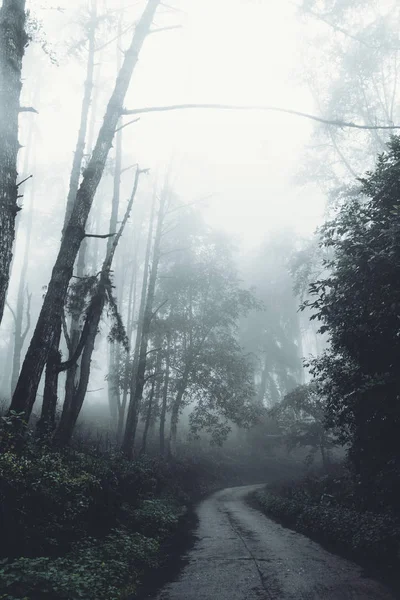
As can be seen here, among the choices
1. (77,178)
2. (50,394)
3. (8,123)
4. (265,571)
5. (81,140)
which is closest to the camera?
(8,123)

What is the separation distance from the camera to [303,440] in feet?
70.2

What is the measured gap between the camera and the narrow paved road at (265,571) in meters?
5.62

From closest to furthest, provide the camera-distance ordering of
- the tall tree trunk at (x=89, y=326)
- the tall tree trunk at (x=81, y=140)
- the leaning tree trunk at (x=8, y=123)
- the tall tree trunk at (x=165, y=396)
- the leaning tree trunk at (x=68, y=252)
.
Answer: the leaning tree trunk at (x=8, y=123)
the leaning tree trunk at (x=68, y=252)
the tall tree trunk at (x=89, y=326)
the tall tree trunk at (x=81, y=140)
the tall tree trunk at (x=165, y=396)

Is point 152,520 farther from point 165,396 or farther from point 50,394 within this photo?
point 165,396

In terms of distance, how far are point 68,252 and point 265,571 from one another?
21.1ft

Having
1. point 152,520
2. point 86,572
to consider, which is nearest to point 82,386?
point 152,520

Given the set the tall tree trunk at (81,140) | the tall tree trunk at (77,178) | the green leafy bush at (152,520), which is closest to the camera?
the green leafy bush at (152,520)

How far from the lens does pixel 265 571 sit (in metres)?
6.68

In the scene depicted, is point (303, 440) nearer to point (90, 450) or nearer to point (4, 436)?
point (90, 450)

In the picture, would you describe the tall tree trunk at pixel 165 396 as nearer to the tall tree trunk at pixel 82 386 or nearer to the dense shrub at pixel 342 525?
the dense shrub at pixel 342 525

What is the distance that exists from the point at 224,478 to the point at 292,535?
1536 centimetres

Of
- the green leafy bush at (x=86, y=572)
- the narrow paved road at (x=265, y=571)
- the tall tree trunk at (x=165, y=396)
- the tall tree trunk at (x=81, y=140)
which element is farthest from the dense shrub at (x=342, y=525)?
the tall tree trunk at (x=81, y=140)

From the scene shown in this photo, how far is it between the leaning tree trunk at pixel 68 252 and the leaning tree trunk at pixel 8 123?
1.70m

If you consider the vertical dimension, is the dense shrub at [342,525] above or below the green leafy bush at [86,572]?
below
